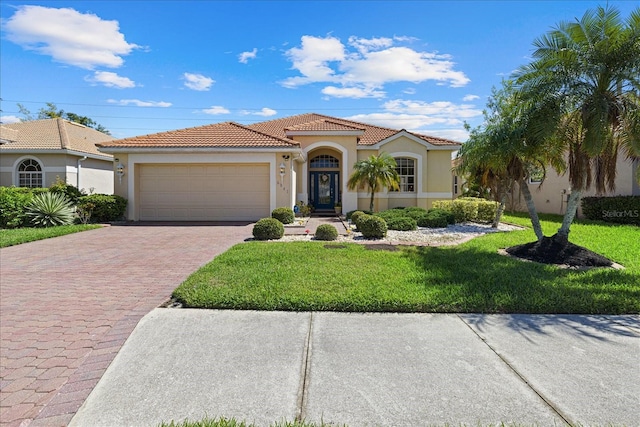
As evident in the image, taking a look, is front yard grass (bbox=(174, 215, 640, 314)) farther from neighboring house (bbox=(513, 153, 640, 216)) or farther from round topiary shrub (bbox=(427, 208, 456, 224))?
neighboring house (bbox=(513, 153, 640, 216))

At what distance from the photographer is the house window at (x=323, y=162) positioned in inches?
805

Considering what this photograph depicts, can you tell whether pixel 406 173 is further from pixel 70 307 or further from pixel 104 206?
pixel 70 307

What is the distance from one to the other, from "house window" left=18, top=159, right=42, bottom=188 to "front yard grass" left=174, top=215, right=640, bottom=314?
56.0ft

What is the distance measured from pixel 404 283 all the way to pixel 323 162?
15.2 meters

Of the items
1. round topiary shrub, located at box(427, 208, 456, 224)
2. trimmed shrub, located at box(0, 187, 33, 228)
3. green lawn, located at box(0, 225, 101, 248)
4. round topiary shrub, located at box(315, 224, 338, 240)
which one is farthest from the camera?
round topiary shrub, located at box(427, 208, 456, 224)

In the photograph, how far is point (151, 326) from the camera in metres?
4.35

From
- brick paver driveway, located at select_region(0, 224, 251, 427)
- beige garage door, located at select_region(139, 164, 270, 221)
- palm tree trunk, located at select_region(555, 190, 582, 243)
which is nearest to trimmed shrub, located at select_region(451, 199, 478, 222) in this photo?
palm tree trunk, located at select_region(555, 190, 582, 243)

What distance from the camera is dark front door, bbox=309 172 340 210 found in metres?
20.5

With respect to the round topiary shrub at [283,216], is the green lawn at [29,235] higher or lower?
lower

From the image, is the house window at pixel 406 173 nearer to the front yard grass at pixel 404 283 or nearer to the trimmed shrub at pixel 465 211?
the trimmed shrub at pixel 465 211

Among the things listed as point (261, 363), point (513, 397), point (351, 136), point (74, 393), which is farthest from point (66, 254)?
point (351, 136)

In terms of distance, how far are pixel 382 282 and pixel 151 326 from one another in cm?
351

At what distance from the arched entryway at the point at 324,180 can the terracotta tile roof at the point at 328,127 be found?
5.29 feet

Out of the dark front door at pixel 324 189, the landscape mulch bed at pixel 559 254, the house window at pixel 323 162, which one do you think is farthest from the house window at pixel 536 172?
the house window at pixel 323 162
